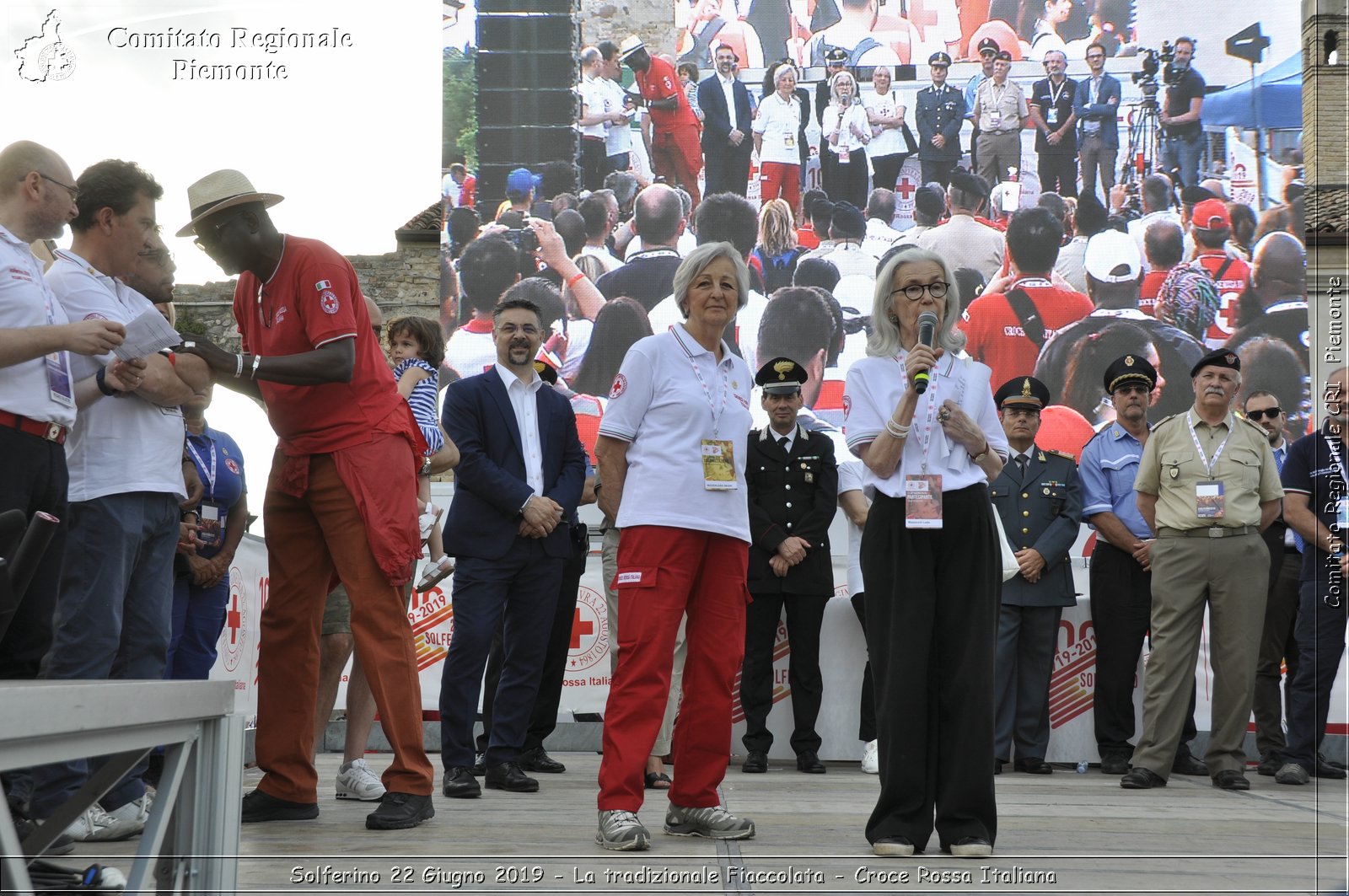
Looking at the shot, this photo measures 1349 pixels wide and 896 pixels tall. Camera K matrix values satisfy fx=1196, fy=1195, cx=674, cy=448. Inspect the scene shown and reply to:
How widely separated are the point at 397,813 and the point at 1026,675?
421 cm

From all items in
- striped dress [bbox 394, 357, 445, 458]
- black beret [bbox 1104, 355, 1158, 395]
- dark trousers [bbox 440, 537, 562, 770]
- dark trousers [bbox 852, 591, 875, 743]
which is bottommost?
dark trousers [bbox 852, 591, 875, 743]

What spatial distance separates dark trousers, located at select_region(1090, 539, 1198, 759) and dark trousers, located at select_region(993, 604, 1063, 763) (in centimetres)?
29

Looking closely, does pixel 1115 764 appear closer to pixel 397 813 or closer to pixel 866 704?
pixel 866 704

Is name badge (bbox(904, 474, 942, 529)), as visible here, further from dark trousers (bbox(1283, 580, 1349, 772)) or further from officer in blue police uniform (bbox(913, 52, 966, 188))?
officer in blue police uniform (bbox(913, 52, 966, 188))

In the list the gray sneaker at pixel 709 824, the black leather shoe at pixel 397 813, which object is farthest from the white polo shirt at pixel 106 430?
the gray sneaker at pixel 709 824

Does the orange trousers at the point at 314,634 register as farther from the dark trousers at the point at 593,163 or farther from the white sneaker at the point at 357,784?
the dark trousers at the point at 593,163

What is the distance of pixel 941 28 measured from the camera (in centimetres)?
1722

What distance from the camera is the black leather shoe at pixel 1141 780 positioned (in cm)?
570

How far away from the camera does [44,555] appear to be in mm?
2979

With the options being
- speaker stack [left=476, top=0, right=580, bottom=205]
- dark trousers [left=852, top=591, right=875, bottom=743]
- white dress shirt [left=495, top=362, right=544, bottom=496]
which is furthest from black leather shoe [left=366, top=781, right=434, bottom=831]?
speaker stack [left=476, top=0, right=580, bottom=205]

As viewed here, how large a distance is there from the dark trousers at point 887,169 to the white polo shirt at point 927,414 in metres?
13.5

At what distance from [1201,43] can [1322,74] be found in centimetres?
522

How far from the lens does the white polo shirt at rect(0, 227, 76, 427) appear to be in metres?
3.09

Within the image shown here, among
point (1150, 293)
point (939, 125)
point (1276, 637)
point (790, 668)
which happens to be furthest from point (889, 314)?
point (939, 125)
